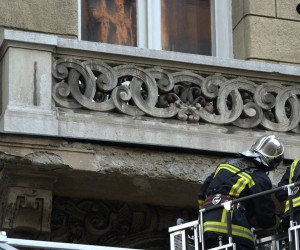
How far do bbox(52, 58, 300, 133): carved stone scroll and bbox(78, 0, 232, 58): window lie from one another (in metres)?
1.11

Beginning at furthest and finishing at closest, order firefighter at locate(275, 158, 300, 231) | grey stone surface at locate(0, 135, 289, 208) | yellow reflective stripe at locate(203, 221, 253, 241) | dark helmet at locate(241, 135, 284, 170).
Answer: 1. grey stone surface at locate(0, 135, 289, 208)
2. dark helmet at locate(241, 135, 284, 170)
3. yellow reflective stripe at locate(203, 221, 253, 241)
4. firefighter at locate(275, 158, 300, 231)

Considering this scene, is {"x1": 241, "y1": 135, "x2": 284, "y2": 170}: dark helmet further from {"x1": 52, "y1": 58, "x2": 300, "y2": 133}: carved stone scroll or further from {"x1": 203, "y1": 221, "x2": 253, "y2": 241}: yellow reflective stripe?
{"x1": 52, "y1": 58, "x2": 300, "y2": 133}: carved stone scroll

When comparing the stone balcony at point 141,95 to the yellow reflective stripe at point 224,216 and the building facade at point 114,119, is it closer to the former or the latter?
the building facade at point 114,119

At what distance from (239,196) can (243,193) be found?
0.17 feet

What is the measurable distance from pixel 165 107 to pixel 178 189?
29.4 inches

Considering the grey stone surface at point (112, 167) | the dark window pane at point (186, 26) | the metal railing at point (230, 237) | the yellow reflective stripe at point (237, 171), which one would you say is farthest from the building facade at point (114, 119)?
the metal railing at point (230, 237)

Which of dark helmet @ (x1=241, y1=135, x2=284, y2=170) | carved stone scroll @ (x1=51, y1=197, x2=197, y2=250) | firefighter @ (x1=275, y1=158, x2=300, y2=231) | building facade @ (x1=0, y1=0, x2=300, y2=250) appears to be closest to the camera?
firefighter @ (x1=275, y1=158, x2=300, y2=231)

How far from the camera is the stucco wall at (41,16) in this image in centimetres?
1438

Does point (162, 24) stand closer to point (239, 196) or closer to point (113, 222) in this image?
point (113, 222)

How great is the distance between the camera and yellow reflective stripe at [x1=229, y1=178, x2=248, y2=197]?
12.5 meters

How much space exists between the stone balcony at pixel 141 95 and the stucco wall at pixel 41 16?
9.5 inches

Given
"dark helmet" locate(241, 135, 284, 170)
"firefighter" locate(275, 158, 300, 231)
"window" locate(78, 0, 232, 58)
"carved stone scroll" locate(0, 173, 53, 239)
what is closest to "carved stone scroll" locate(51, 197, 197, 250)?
"carved stone scroll" locate(0, 173, 53, 239)

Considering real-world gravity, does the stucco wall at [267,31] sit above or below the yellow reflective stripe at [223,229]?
above

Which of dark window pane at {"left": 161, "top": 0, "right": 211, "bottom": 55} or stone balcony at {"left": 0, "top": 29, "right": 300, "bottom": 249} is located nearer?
stone balcony at {"left": 0, "top": 29, "right": 300, "bottom": 249}
